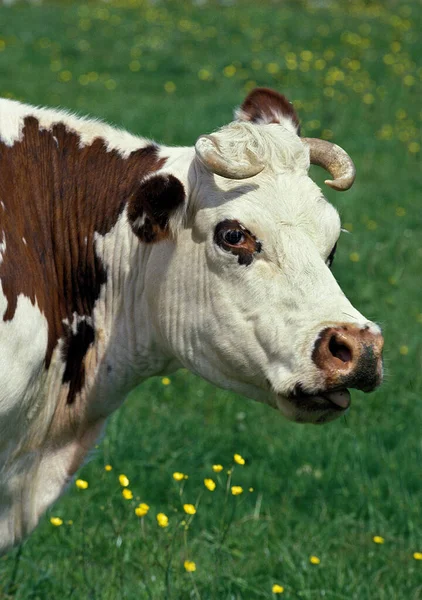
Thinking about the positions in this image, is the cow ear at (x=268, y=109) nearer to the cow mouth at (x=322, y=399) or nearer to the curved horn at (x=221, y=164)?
the curved horn at (x=221, y=164)

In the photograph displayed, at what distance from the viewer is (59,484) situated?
12.4 feet

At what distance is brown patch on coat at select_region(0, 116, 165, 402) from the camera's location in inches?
140

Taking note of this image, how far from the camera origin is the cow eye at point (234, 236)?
3508 mm

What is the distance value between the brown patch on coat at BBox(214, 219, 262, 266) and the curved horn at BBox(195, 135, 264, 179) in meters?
0.17

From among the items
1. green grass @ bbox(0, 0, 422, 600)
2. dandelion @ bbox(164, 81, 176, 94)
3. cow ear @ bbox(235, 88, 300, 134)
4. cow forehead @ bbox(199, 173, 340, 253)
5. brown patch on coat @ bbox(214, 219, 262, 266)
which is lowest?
dandelion @ bbox(164, 81, 176, 94)

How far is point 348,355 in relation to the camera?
10.7 feet

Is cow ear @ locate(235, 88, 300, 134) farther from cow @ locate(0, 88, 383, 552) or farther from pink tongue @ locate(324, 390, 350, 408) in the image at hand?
pink tongue @ locate(324, 390, 350, 408)

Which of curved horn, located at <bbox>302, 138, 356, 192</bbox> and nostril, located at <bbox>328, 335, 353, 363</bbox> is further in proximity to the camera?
curved horn, located at <bbox>302, 138, 356, 192</bbox>

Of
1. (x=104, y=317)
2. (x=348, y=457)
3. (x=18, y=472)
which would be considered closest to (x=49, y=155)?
(x=104, y=317)

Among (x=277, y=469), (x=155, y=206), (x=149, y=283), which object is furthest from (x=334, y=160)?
(x=277, y=469)

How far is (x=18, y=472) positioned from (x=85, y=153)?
1.20m

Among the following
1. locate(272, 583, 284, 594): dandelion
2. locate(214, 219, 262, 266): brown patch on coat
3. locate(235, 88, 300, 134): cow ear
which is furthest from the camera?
locate(272, 583, 284, 594): dandelion

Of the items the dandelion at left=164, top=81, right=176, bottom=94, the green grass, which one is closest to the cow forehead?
the green grass

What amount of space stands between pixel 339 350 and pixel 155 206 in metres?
0.86
